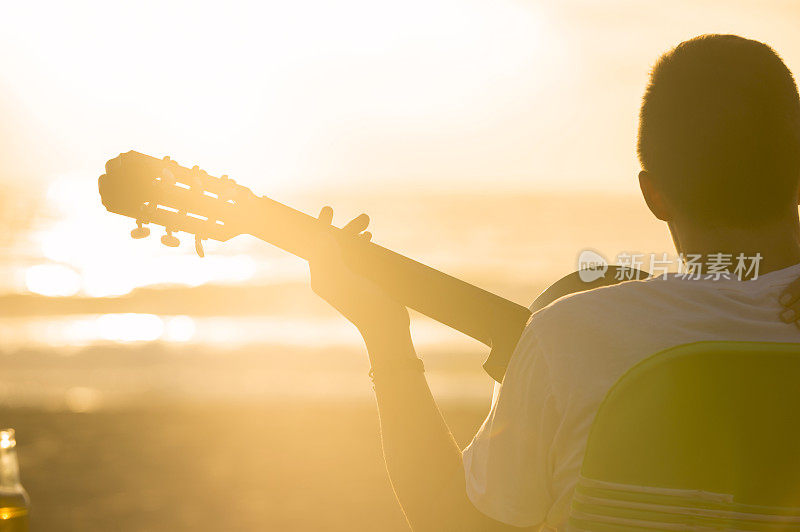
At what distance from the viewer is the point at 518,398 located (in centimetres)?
194

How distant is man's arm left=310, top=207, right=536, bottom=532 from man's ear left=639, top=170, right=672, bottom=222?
0.64 m

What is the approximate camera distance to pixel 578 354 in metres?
1.87

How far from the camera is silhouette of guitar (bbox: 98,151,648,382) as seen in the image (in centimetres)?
281

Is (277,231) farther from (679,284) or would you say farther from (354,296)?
(679,284)

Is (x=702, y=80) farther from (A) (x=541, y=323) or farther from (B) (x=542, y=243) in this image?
(B) (x=542, y=243)

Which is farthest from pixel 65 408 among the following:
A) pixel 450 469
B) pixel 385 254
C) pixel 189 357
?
pixel 450 469

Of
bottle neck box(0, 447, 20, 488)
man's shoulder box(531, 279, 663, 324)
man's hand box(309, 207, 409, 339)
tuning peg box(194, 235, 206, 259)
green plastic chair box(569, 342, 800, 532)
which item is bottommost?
green plastic chair box(569, 342, 800, 532)

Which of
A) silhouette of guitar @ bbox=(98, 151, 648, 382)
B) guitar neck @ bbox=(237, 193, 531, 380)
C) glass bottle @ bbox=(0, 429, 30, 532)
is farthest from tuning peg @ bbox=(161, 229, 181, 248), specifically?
glass bottle @ bbox=(0, 429, 30, 532)

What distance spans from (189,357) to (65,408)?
4818 mm

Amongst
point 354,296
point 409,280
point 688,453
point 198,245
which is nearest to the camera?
point 688,453

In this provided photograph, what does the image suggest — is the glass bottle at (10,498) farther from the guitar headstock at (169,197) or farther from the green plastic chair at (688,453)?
the green plastic chair at (688,453)

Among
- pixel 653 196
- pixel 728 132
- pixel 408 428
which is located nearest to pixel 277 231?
pixel 408 428

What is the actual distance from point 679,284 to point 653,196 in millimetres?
203

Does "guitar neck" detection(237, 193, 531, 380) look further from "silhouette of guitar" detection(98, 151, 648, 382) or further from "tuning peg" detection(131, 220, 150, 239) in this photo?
"tuning peg" detection(131, 220, 150, 239)
